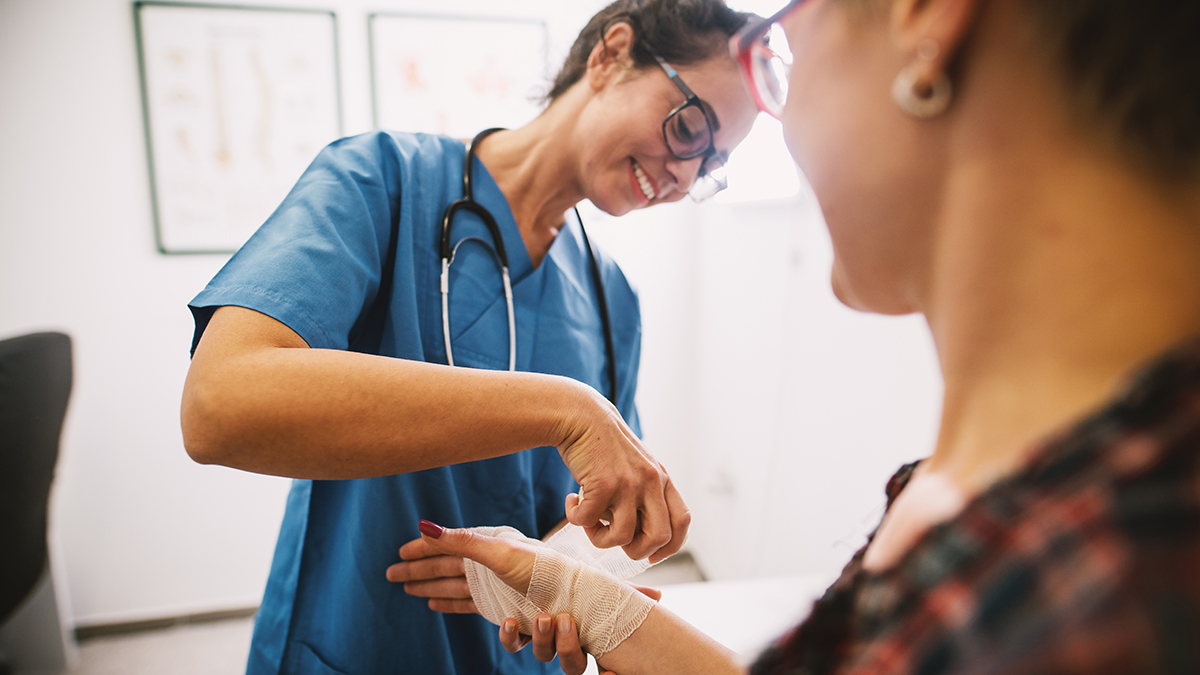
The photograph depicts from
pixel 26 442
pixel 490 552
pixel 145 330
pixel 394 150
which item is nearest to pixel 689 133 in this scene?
pixel 394 150

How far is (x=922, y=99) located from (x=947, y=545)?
0.23m

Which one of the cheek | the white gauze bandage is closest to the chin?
the cheek

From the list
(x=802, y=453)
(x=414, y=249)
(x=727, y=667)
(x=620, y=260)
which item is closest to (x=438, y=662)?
(x=727, y=667)

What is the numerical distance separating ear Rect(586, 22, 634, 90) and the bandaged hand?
67 centimetres

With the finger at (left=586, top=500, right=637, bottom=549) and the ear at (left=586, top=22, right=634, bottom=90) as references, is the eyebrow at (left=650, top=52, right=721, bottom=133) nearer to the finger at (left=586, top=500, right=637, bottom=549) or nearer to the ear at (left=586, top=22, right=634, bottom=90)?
the ear at (left=586, top=22, right=634, bottom=90)

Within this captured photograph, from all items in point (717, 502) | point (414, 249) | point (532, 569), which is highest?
point (414, 249)

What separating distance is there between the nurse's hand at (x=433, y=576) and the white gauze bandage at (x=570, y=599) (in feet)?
0.10

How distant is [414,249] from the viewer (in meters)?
0.82

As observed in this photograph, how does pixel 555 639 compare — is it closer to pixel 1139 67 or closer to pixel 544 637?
pixel 544 637

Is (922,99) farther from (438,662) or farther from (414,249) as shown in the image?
(438,662)

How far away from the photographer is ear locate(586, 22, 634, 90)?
2.98ft

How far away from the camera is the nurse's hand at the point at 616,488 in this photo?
0.63 meters

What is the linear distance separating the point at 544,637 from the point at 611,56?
0.81 m

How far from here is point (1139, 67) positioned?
11.0 inches
